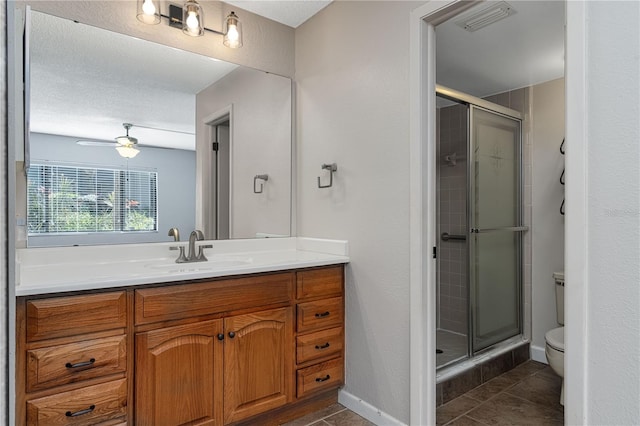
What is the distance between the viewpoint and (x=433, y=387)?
1.77 m

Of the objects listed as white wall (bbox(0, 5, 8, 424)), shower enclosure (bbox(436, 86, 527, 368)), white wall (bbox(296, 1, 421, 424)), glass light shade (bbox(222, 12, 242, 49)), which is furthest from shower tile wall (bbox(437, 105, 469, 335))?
white wall (bbox(0, 5, 8, 424))

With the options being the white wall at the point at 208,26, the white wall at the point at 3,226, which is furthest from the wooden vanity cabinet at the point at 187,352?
the white wall at the point at 208,26

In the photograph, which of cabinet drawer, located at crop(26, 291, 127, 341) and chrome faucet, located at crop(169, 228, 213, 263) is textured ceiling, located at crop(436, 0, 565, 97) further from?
cabinet drawer, located at crop(26, 291, 127, 341)

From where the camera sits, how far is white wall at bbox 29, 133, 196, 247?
1.82 metres

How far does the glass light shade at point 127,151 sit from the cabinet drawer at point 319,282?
1.11 metres

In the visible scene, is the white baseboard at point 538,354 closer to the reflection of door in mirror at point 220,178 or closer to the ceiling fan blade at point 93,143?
the reflection of door in mirror at point 220,178

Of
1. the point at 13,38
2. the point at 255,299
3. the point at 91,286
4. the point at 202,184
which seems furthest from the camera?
the point at 202,184

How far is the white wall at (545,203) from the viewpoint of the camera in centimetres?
286

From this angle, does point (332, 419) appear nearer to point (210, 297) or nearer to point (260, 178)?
point (210, 297)

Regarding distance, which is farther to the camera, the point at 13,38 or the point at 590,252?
the point at 590,252

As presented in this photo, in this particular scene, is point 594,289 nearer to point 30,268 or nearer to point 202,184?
point 202,184

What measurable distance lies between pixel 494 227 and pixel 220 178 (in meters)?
2.02

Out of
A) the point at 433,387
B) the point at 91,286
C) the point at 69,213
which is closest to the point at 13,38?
the point at 91,286

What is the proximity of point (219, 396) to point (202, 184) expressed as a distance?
119 centimetres
